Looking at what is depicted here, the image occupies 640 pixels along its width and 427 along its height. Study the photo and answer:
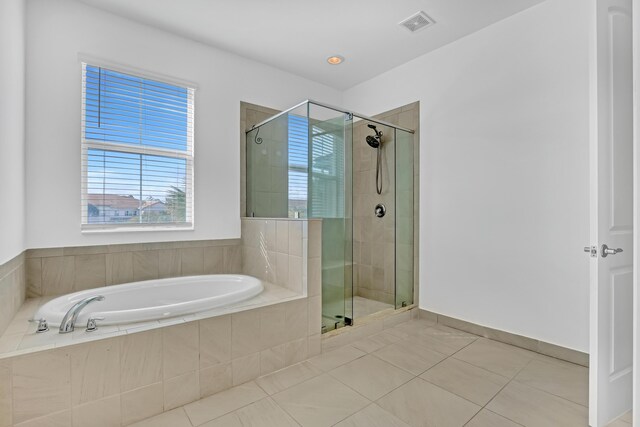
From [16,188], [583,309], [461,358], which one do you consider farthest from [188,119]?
[583,309]

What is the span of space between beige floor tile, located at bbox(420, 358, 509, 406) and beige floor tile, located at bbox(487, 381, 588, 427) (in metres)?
0.06

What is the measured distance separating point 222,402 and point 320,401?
55cm

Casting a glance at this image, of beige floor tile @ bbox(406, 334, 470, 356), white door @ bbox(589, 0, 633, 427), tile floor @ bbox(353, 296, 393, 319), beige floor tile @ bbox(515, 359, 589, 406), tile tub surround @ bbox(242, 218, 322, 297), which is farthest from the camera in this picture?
tile floor @ bbox(353, 296, 393, 319)

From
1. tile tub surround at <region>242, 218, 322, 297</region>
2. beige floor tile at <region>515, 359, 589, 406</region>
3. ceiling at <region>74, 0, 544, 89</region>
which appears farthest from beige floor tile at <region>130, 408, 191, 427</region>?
ceiling at <region>74, 0, 544, 89</region>

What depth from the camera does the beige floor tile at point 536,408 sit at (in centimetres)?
158

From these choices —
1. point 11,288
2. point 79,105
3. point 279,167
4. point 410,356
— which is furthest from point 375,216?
point 11,288

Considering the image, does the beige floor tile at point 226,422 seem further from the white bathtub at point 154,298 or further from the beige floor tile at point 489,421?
the beige floor tile at point 489,421

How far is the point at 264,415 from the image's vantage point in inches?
64.2

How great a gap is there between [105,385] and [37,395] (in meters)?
0.25

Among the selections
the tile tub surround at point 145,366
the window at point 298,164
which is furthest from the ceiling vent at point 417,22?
the tile tub surround at point 145,366

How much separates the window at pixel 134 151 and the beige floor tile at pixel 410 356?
6.60ft

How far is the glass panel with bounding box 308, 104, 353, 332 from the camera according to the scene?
99.4 inches

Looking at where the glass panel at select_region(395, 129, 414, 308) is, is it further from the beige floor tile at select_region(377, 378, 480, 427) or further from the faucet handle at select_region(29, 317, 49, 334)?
the faucet handle at select_region(29, 317, 49, 334)

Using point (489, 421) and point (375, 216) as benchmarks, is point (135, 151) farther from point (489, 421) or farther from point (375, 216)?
point (489, 421)
